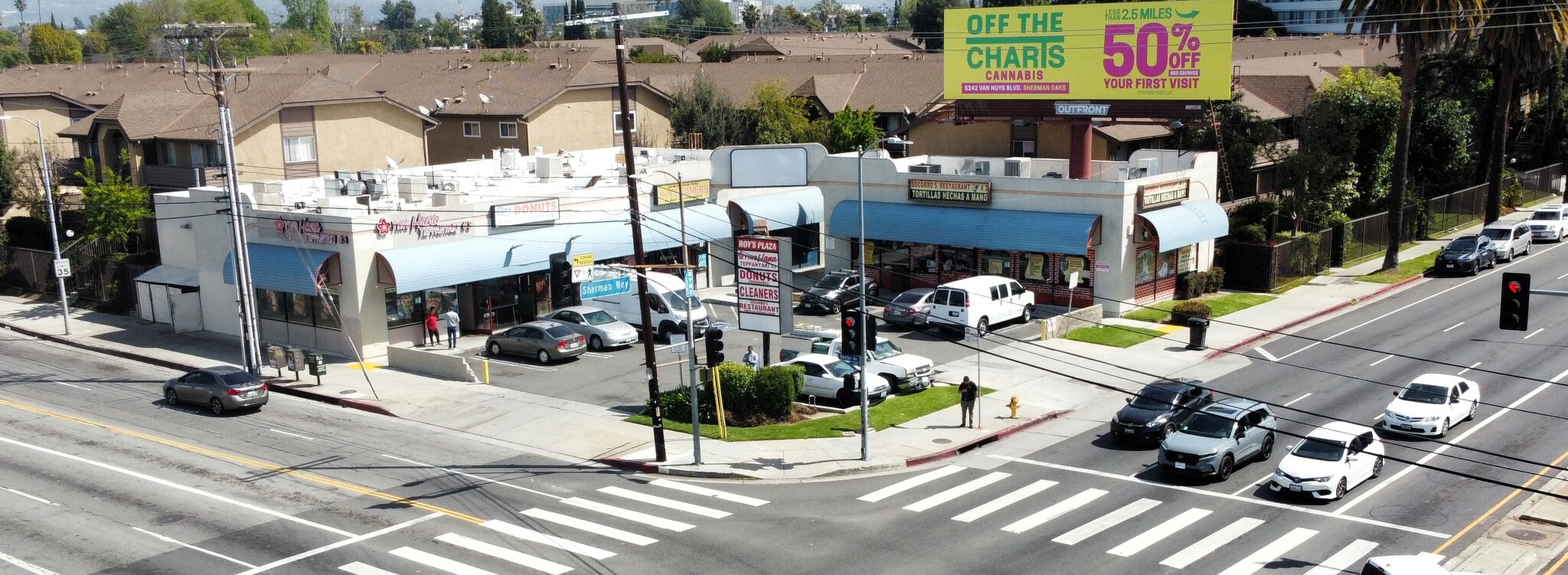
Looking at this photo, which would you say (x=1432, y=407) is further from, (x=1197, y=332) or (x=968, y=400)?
(x=968, y=400)

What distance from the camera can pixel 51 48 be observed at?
153000 mm

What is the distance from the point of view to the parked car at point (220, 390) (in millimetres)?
35594

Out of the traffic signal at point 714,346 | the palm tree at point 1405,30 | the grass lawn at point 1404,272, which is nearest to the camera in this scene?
the traffic signal at point 714,346

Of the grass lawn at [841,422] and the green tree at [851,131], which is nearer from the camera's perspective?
the grass lawn at [841,422]

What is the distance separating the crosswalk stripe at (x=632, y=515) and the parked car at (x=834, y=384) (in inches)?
377

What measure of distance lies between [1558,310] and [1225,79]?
13911 millimetres

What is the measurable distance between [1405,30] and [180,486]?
44.8m

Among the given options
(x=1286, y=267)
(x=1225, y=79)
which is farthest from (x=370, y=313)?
(x=1286, y=267)

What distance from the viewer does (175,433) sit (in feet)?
111

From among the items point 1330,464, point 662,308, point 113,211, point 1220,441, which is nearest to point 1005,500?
point 1220,441

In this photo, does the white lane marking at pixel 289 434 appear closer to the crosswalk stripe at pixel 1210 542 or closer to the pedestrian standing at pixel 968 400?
the pedestrian standing at pixel 968 400

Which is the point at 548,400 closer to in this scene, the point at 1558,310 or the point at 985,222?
the point at 985,222

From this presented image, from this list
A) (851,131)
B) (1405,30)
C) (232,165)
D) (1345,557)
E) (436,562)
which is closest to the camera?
(1345,557)

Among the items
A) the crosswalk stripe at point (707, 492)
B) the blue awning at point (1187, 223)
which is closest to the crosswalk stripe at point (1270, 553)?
the crosswalk stripe at point (707, 492)
